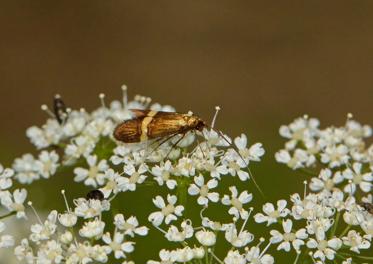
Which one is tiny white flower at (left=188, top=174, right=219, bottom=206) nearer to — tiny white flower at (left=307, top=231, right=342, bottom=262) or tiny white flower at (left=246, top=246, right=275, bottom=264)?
tiny white flower at (left=246, top=246, right=275, bottom=264)

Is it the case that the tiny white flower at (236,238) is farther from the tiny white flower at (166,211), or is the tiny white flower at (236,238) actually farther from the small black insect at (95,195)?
the small black insect at (95,195)

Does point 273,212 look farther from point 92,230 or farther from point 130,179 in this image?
point 92,230

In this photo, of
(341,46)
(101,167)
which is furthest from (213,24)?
(101,167)

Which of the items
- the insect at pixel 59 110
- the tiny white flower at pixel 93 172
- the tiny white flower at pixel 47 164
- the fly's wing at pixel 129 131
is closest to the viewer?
the fly's wing at pixel 129 131

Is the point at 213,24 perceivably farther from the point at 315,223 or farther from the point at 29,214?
the point at 315,223

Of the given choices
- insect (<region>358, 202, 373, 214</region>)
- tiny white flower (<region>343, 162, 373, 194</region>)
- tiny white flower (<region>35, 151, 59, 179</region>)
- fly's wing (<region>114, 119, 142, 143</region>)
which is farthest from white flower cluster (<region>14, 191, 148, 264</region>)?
tiny white flower (<region>343, 162, 373, 194</region>)

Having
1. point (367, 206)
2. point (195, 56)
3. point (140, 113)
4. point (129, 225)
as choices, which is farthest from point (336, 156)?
point (195, 56)

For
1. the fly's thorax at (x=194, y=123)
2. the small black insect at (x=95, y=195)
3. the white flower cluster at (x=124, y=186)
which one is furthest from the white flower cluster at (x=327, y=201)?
the small black insect at (x=95, y=195)
